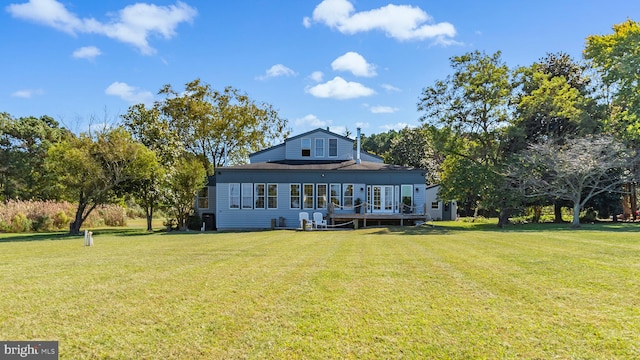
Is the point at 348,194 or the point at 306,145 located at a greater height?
the point at 306,145

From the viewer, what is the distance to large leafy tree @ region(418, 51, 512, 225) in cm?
2383

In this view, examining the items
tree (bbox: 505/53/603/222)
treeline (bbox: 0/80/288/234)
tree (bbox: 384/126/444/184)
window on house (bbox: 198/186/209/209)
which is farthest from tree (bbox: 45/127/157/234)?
tree (bbox: 384/126/444/184)

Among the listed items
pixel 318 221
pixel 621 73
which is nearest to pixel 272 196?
pixel 318 221

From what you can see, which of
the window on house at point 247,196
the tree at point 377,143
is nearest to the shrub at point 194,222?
the window on house at point 247,196

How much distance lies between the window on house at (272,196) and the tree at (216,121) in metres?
9.85

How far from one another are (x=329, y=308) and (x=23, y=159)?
115 feet

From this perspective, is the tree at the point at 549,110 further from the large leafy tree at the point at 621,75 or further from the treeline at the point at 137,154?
the treeline at the point at 137,154

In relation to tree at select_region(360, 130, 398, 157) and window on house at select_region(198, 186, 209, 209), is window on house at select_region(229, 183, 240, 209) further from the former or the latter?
tree at select_region(360, 130, 398, 157)

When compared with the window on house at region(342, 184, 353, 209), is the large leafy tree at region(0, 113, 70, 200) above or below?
above

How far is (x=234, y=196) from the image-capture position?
23.5 meters

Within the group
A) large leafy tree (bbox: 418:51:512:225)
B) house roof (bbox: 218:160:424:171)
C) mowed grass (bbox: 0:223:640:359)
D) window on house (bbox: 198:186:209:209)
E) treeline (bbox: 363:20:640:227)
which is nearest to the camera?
mowed grass (bbox: 0:223:640:359)

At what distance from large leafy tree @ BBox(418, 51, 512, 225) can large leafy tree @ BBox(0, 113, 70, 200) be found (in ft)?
93.9

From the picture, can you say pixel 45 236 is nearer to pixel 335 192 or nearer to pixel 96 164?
pixel 96 164

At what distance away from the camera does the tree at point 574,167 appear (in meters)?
20.5
